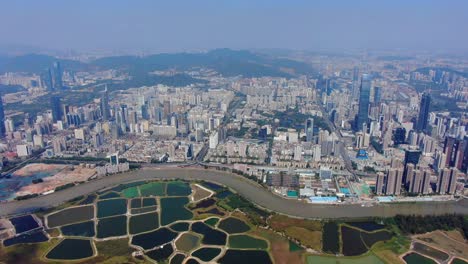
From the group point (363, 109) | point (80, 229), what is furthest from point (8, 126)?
point (363, 109)

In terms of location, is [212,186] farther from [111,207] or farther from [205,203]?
[111,207]

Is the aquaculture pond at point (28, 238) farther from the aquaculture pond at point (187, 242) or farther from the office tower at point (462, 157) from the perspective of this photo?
the office tower at point (462, 157)

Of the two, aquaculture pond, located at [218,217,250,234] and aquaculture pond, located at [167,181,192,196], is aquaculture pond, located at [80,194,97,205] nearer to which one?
aquaculture pond, located at [167,181,192,196]

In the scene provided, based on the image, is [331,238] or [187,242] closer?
[187,242]

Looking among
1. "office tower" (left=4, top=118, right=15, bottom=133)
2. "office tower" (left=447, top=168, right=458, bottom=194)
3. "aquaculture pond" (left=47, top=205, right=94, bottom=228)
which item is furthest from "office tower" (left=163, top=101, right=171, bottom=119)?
"office tower" (left=447, top=168, right=458, bottom=194)

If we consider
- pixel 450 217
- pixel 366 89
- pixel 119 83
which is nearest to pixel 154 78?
pixel 119 83

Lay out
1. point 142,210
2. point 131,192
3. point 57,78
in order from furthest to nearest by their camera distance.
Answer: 1. point 57,78
2. point 131,192
3. point 142,210

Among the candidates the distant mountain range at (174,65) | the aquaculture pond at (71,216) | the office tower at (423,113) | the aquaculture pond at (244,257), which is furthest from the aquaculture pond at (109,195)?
the distant mountain range at (174,65)
